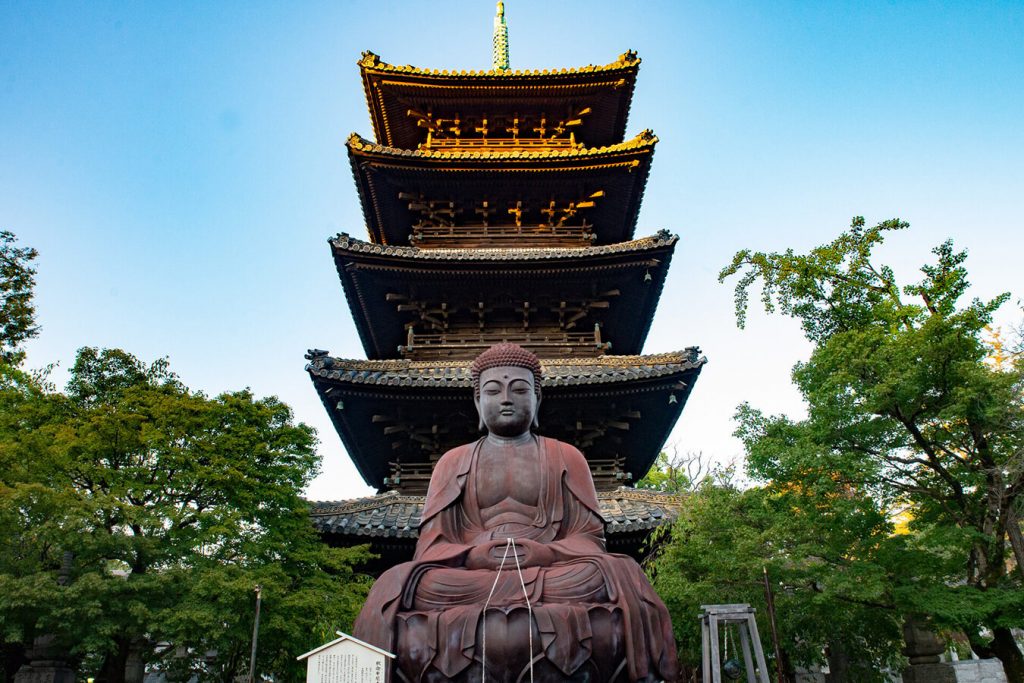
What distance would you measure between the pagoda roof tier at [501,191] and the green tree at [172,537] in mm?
5484

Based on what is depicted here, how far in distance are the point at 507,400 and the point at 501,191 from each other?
382 inches

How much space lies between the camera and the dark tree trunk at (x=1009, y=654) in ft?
31.1

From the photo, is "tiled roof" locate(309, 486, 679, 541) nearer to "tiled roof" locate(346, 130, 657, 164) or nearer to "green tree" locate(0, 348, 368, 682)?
"green tree" locate(0, 348, 368, 682)

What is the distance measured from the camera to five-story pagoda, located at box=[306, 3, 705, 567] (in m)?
12.0

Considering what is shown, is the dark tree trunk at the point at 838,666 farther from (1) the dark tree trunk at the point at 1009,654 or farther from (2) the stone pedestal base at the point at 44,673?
(2) the stone pedestal base at the point at 44,673

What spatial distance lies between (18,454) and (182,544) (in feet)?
10.5

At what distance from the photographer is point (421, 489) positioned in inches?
492

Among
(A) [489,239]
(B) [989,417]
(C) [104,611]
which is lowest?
(C) [104,611]

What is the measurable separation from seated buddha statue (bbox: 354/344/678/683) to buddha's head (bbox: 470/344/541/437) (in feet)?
0.06

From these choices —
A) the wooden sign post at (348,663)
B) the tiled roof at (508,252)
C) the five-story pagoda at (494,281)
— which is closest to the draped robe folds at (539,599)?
the wooden sign post at (348,663)

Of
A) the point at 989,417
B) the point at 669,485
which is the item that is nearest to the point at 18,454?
the point at 989,417

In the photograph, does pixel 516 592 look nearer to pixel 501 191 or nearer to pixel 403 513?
pixel 403 513

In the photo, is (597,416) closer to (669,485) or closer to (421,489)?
(421,489)

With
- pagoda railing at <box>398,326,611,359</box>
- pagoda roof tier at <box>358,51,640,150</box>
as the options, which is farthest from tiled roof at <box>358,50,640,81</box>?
pagoda railing at <box>398,326,611,359</box>
